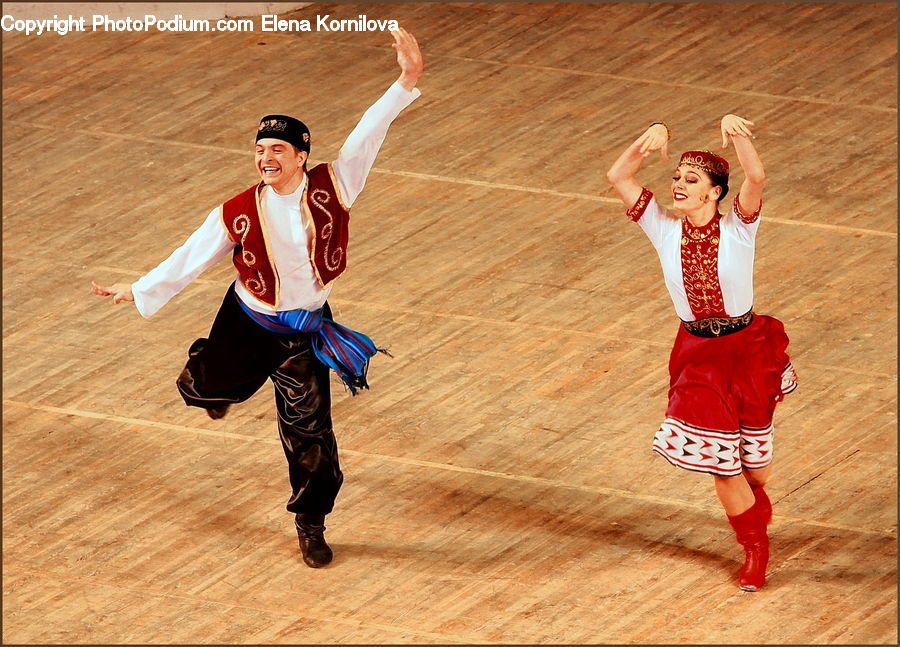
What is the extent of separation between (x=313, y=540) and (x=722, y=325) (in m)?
1.39

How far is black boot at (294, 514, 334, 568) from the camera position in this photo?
564cm

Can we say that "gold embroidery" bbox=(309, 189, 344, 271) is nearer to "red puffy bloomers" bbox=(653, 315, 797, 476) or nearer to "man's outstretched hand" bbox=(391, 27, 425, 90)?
"man's outstretched hand" bbox=(391, 27, 425, 90)

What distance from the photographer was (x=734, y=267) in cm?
519

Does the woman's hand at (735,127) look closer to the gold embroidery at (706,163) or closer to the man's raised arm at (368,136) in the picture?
the gold embroidery at (706,163)

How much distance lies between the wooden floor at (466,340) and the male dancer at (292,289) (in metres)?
0.33

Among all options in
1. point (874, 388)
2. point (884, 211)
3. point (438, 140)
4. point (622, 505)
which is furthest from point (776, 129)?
point (622, 505)

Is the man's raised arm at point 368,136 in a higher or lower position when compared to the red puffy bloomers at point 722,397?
higher

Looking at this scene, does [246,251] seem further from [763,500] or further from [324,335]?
[763,500]

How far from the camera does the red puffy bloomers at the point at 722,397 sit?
5285 mm

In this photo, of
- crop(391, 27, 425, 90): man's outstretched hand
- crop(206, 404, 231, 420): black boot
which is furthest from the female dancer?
crop(206, 404, 231, 420): black boot

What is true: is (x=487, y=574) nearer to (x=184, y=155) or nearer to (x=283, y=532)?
(x=283, y=532)

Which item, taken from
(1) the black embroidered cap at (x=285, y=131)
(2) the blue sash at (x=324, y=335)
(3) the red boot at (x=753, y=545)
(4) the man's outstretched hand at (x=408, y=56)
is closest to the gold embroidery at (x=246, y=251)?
(2) the blue sash at (x=324, y=335)

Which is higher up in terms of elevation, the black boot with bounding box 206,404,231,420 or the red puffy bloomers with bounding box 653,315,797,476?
the red puffy bloomers with bounding box 653,315,797,476

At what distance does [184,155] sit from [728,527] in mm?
3952
